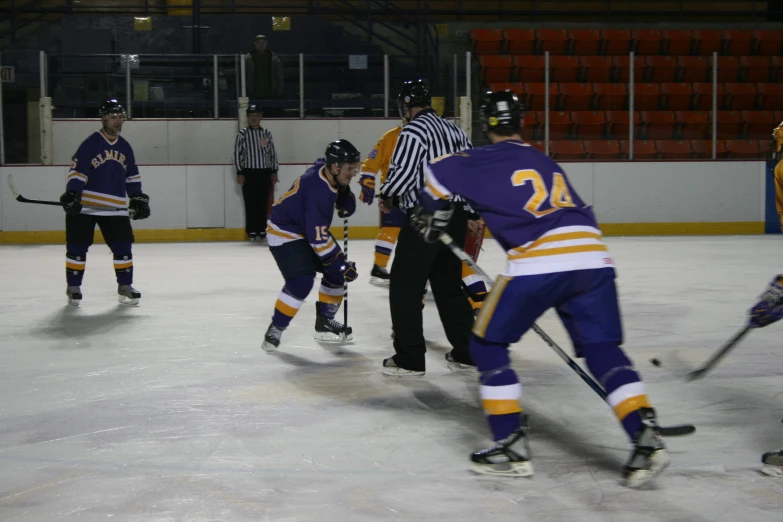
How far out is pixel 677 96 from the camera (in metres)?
12.7

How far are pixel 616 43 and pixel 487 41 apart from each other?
188 cm

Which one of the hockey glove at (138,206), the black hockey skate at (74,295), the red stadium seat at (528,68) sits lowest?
the black hockey skate at (74,295)

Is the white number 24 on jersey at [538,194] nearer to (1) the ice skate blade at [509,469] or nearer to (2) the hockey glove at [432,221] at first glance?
(2) the hockey glove at [432,221]

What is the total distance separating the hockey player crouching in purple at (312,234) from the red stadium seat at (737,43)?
10.9 meters

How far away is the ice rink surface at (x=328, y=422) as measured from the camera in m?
2.60

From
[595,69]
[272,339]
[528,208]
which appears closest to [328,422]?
[528,208]

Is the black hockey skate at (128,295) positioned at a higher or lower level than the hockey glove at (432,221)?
lower

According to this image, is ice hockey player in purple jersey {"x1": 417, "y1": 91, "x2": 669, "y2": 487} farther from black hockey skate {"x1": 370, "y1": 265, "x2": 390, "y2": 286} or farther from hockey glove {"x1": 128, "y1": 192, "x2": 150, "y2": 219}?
black hockey skate {"x1": 370, "y1": 265, "x2": 390, "y2": 286}

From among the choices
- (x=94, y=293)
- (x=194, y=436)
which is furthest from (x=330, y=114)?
(x=194, y=436)

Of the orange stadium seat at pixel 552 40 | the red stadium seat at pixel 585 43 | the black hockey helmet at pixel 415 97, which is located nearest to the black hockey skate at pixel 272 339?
the black hockey helmet at pixel 415 97

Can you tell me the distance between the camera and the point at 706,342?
4867mm

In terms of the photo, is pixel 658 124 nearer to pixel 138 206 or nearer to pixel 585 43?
pixel 585 43

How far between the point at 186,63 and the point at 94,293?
541cm

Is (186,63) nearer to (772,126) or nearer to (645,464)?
(772,126)
